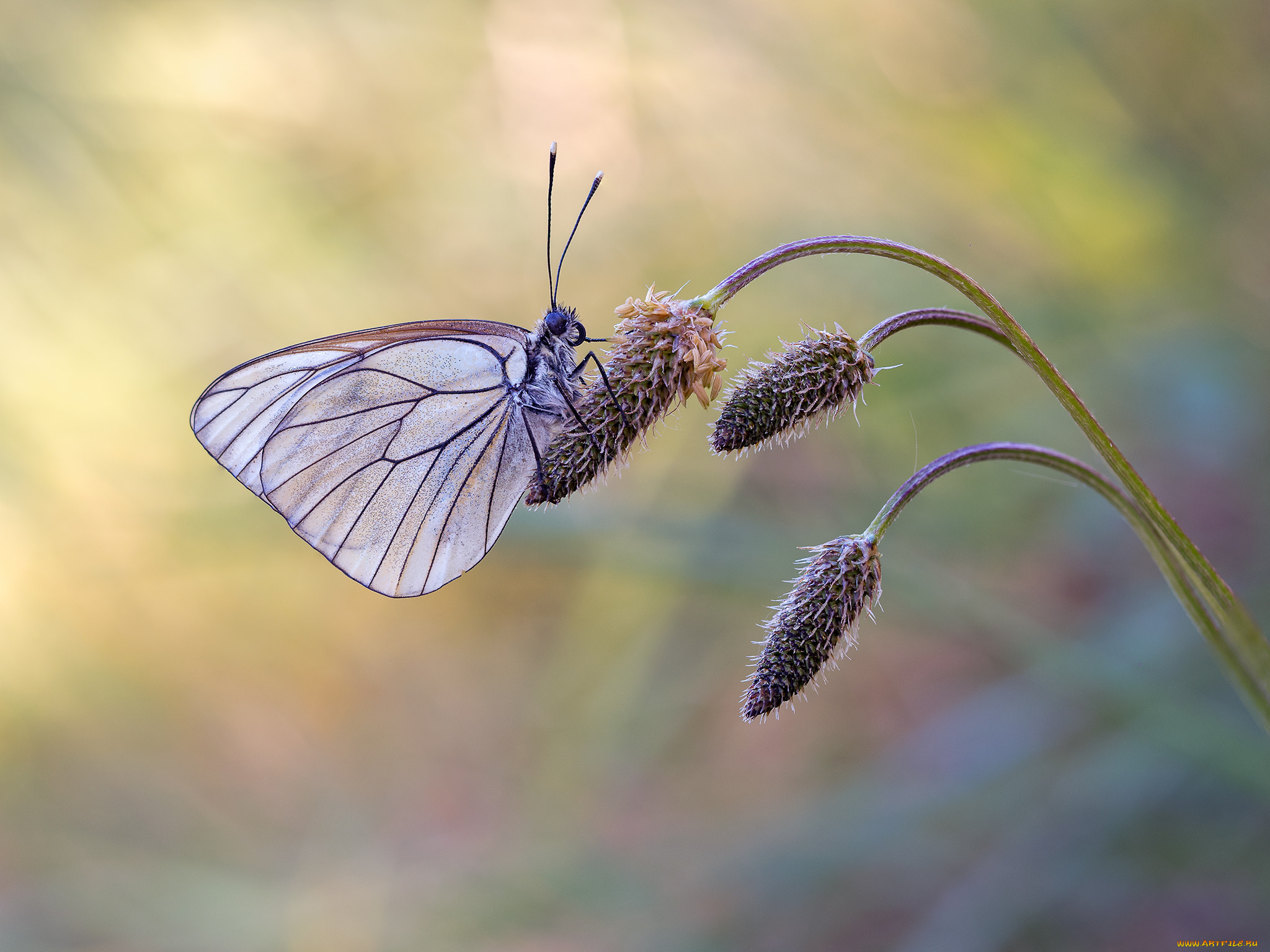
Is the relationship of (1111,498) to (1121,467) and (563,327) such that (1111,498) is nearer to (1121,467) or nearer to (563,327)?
(1121,467)

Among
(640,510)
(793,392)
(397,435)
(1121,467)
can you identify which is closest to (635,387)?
(793,392)

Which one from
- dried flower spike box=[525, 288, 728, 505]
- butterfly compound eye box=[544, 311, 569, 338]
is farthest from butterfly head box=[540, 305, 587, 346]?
dried flower spike box=[525, 288, 728, 505]

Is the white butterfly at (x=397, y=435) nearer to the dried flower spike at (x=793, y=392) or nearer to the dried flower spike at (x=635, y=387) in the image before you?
the dried flower spike at (x=635, y=387)

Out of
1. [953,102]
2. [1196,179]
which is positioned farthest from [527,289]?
[1196,179]

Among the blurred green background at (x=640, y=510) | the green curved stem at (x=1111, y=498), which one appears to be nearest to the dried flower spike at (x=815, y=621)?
the green curved stem at (x=1111, y=498)

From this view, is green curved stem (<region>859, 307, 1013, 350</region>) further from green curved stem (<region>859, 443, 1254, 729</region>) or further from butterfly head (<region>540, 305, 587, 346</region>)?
butterfly head (<region>540, 305, 587, 346</region>)

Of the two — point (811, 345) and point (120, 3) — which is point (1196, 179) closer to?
point (811, 345)
